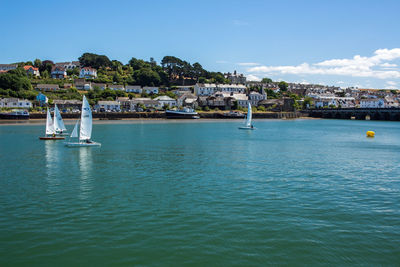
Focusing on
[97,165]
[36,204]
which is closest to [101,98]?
[97,165]

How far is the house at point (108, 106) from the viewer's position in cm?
11534

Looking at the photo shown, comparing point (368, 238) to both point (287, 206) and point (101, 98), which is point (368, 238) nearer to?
point (287, 206)

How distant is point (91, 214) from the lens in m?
16.7

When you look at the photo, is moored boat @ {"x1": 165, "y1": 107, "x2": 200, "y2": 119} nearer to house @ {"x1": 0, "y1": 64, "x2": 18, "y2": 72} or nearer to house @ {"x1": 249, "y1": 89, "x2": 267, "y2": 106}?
house @ {"x1": 249, "y1": 89, "x2": 267, "y2": 106}

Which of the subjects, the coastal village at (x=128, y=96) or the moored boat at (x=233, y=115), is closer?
the coastal village at (x=128, y=96)

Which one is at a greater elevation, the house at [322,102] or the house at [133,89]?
the house at [133,89]

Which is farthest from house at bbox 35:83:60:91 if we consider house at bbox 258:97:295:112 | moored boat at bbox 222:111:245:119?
house at bbox 258:97:295:112

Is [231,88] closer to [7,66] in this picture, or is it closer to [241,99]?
[241,99]

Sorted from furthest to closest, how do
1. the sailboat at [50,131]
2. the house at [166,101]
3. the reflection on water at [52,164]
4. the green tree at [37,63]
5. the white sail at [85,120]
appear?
the green tree at [37,63], the house at [166,101], the sailboat at [50,131], the white sail at [85,120], the reflection on water at [52,164]

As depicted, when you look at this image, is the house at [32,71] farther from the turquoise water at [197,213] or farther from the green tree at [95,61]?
the turquoise water at [197,213]

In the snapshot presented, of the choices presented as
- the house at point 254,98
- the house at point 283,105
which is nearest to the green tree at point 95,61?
the house at point 254,98

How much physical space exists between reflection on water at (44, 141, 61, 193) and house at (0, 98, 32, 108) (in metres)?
68.9

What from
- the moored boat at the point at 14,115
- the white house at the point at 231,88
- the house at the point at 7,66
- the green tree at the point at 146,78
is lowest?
the moored boat at the point at 14,115

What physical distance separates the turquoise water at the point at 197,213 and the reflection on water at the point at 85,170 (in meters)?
0.14
